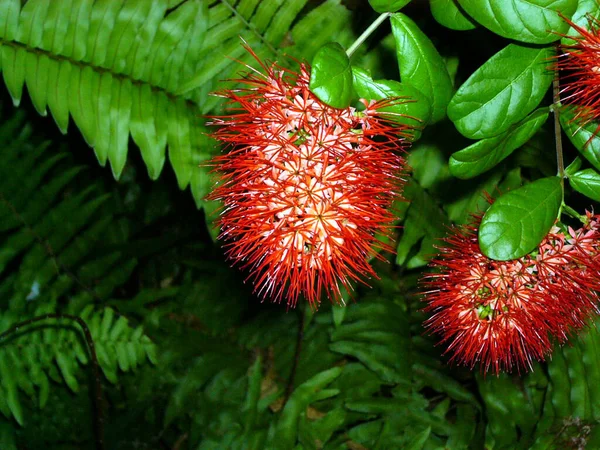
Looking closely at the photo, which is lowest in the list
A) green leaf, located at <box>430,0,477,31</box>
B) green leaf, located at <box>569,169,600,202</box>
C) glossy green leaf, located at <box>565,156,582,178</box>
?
green leaf, located at <box>569,169,600,202</box>

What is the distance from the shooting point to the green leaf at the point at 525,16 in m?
0.59

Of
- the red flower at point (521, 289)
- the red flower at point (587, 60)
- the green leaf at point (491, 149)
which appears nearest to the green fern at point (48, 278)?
the red flower at point (521, 289)

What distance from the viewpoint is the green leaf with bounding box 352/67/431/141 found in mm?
611

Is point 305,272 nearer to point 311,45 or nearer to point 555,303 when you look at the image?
point 555,303

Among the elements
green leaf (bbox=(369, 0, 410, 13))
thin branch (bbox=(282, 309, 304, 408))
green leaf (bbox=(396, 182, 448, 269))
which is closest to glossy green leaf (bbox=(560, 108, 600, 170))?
green leaf (bbox=(369, 0, 410, 13))

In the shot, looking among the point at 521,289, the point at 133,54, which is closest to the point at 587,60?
the point at 521,289

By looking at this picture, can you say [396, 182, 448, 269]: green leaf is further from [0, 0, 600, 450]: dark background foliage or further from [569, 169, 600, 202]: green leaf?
[569, 169, 600, 202]: green leaf

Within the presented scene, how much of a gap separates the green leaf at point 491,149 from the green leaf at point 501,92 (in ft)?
0.09

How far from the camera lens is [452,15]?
26.7 inches

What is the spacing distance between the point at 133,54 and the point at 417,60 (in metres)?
0.80

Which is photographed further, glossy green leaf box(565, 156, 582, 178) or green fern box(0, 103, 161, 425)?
green fern box(0, 103, 161, 425)

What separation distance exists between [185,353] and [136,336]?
150 millimetres

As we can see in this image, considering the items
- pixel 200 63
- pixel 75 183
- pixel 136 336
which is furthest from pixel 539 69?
pixel 75 183

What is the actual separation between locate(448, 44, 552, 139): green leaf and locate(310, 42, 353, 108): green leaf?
140mm
